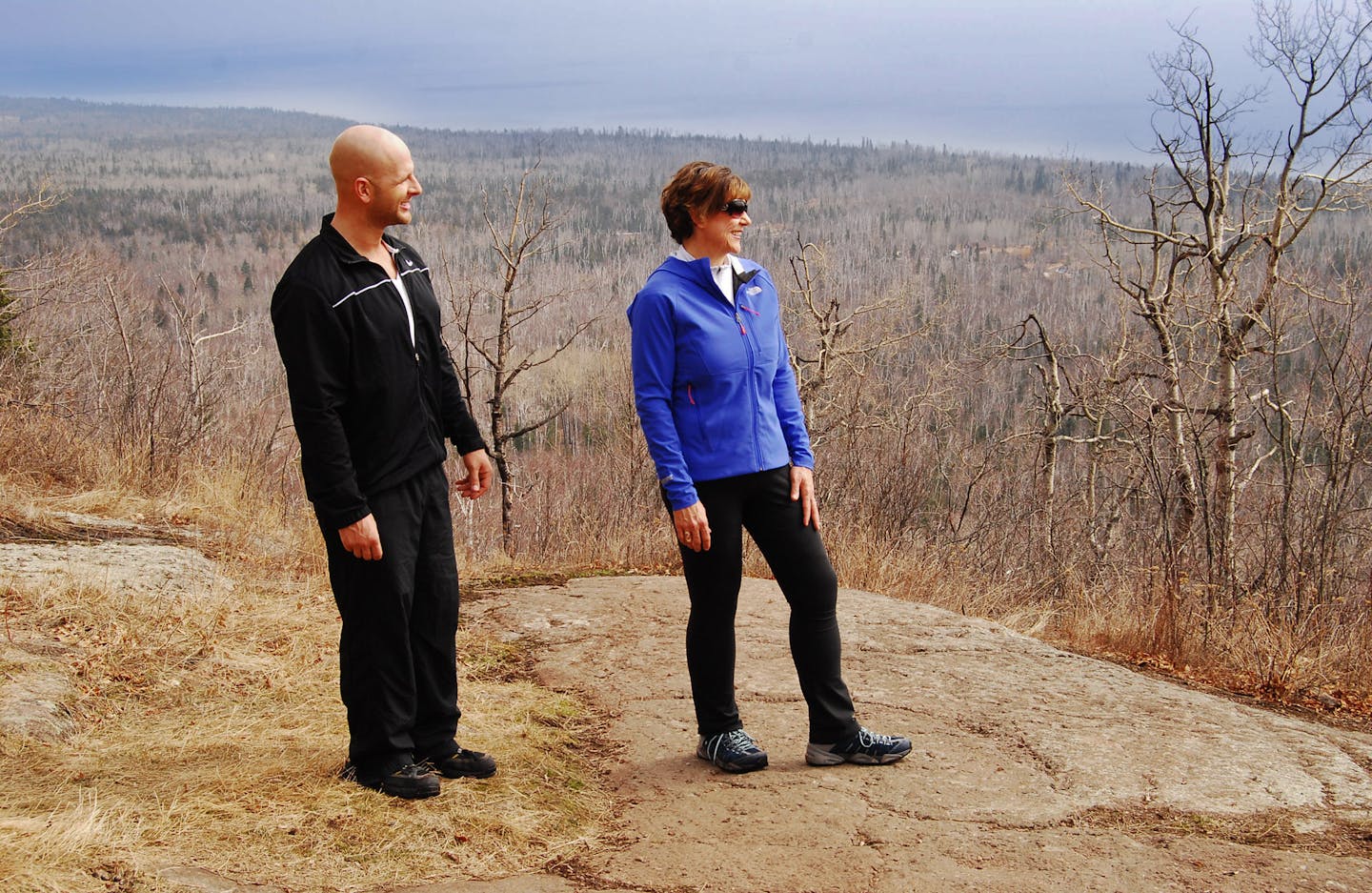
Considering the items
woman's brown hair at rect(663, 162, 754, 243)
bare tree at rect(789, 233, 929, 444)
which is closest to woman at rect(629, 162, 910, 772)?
woman's brown hair at rect(663, 162, 754, 243)

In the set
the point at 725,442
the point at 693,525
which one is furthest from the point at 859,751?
the point at 725,442

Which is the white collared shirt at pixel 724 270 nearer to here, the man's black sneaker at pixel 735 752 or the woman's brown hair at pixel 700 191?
the woman's brown hair at pixel 700 191

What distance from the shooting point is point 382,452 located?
117 inches

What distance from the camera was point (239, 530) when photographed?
21.4ft

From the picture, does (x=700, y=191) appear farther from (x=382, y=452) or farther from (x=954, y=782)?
(x=954, y=782)

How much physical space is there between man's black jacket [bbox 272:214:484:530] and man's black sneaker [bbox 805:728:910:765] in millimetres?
1558

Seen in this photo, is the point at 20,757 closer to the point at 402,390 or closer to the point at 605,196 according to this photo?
the point at 402,390

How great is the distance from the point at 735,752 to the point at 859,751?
1.35 ft

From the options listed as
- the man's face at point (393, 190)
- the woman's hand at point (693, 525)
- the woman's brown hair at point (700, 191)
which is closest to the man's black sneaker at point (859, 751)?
the woman's hand at point (693, 525)

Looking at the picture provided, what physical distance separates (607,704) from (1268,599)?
13.0ft

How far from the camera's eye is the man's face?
2.86 m

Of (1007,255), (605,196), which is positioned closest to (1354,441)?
(605,196)

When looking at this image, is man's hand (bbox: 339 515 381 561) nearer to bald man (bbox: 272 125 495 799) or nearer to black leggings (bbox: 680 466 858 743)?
bald man (bbox: 272 125 495 799)

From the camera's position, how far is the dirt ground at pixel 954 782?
283cm
